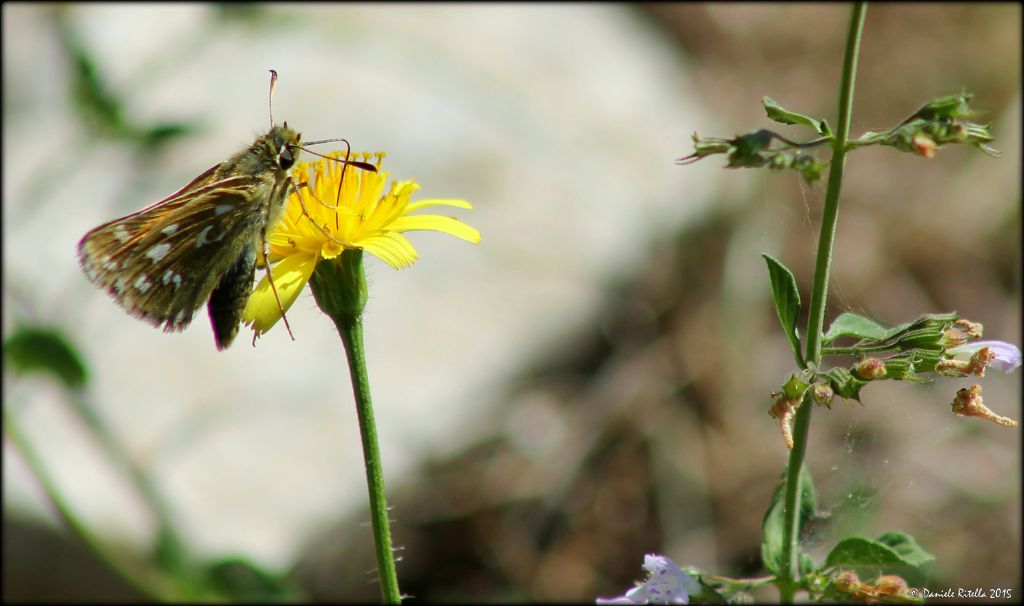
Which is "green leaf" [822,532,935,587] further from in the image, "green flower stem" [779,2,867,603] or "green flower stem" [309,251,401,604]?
"green flower stem" [309,251,401,604]

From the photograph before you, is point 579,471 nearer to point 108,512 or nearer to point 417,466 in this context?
point 417,466

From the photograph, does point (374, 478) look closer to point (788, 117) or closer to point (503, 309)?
point (788, 117)

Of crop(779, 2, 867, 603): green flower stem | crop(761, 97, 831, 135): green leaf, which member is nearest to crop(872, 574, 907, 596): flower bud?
crop(779, 2, 867, 603): green flower stem

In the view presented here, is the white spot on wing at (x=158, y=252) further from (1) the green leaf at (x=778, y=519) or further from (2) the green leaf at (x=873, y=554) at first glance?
(2) the green leaf at (x=873, y=554)

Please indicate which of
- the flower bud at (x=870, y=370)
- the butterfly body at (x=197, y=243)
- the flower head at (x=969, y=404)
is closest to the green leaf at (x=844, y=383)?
the flower bud at (x=870, y=370)

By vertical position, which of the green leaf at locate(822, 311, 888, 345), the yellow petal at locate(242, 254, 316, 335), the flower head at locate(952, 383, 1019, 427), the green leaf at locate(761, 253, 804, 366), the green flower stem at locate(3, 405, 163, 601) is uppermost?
the yellow petal at locate(242, 254, 316, 335)
